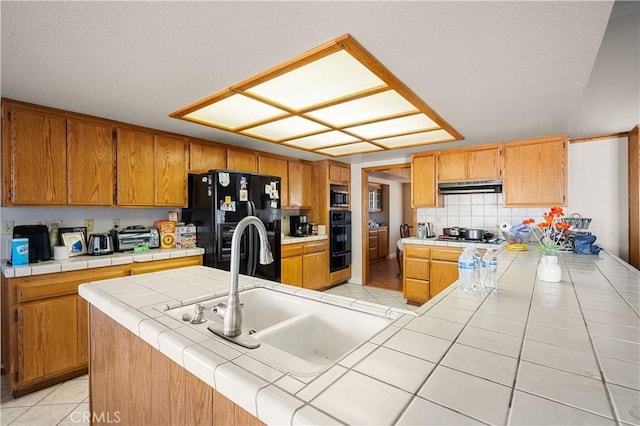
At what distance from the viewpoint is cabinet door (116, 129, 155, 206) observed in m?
2.70

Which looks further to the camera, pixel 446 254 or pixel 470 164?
pixel 470 164

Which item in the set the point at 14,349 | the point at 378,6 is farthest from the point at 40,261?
the point at 378,6

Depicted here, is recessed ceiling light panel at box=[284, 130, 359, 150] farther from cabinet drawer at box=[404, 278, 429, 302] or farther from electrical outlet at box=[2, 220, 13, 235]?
electrical outlet at box=[2, 220, 13, 235]

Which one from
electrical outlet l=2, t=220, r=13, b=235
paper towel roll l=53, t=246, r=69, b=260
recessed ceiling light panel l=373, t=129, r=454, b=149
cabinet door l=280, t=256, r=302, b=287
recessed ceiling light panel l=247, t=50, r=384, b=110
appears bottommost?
cabinet door l=280, t=256, r=302, b=287

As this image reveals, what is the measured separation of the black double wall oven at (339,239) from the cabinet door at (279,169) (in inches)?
33.2

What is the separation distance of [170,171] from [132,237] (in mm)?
775

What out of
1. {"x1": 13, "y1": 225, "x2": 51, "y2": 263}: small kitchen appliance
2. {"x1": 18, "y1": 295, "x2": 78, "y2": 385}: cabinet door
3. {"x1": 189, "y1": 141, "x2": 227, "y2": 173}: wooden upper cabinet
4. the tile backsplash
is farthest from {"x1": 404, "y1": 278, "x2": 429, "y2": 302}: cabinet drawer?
{"x1": 13, "y1": 225, "x2": 51, "y2": 263}: small kitchen appliance

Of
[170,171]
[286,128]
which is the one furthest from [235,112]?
[170,171]

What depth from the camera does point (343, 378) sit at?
0.64 metres

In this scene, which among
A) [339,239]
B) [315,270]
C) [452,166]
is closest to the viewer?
[452,166]

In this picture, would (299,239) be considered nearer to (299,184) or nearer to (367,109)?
(299,184)

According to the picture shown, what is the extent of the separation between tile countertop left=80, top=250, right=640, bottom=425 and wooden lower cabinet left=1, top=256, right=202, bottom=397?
54.9 inches

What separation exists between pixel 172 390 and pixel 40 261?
2187 mm

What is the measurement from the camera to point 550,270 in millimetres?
1544
